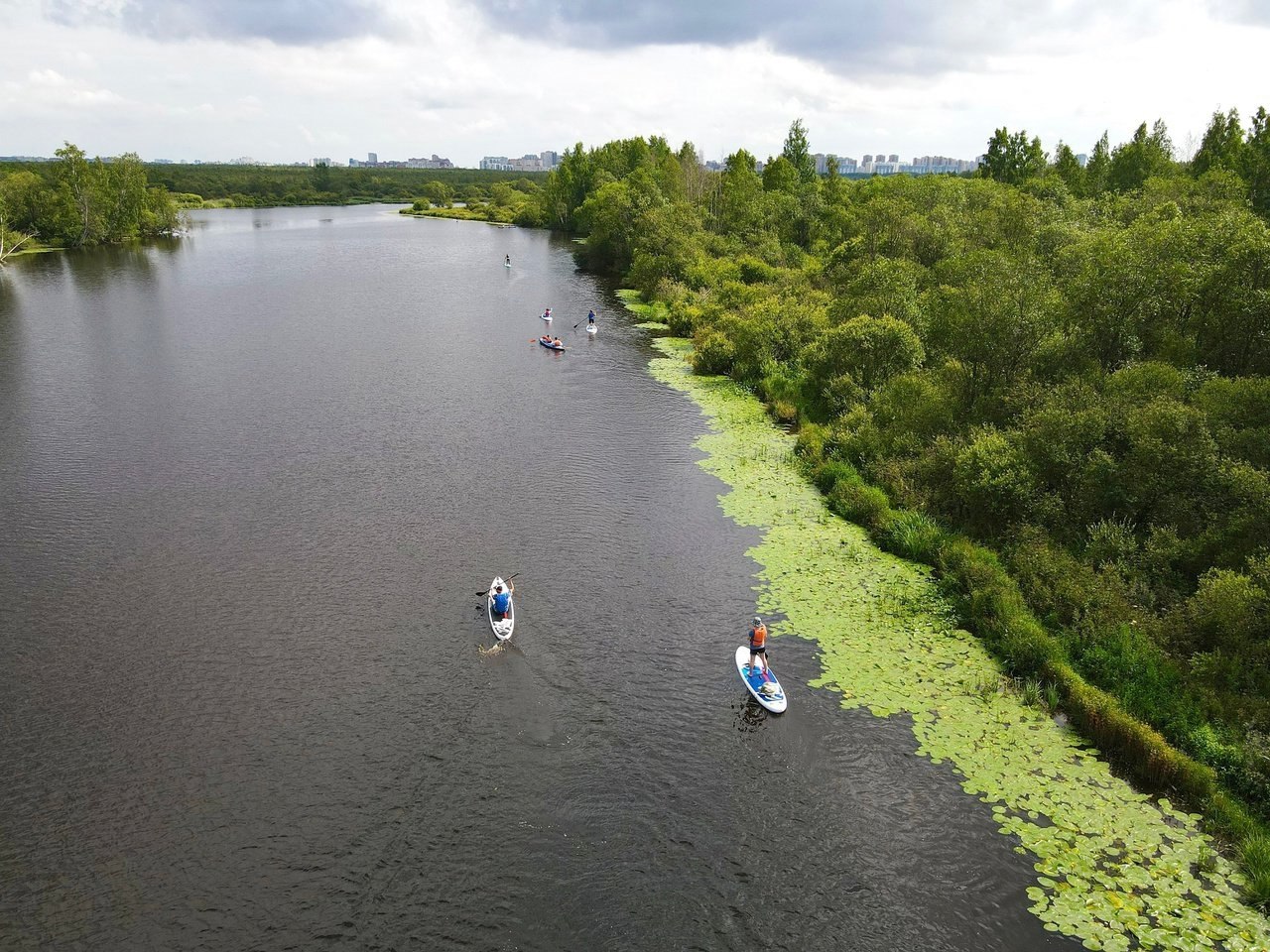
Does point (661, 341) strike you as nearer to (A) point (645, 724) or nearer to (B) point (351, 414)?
(B) point (351, 414)

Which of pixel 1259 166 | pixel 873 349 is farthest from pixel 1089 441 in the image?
pixel 1259 166

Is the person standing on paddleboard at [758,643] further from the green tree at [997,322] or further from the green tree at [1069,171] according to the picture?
the green tree at [1069,171]

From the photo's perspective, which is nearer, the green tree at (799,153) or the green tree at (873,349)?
the green tree at (873,349)

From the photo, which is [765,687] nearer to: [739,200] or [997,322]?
[997,322]

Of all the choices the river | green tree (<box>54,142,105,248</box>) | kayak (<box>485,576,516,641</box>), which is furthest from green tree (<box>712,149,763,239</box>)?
green tree (<box>54,142,105,248</box>)

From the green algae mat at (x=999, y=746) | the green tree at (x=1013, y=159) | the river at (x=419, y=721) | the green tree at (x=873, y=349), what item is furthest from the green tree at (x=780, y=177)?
the green algae mat at (x=999, y=746)

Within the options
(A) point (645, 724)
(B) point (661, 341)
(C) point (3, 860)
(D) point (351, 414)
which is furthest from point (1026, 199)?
(C) point (3, 860)

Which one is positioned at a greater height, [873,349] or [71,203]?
[71,203]
